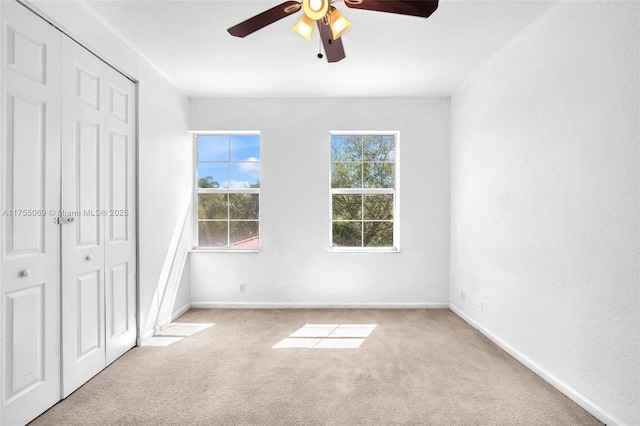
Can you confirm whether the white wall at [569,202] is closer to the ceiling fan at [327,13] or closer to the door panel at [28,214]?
the ceiling fan at [327,13]

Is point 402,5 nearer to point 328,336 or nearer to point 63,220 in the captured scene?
point 63,220

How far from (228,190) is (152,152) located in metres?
1.27

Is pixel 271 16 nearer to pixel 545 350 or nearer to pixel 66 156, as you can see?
pixel 66 156

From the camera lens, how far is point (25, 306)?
6.98ft

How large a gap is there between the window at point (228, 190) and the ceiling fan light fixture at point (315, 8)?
9.89 ft

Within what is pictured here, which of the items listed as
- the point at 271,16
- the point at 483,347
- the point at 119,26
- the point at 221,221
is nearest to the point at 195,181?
the point at 221,221

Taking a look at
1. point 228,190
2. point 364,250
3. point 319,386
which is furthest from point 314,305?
point 319,386

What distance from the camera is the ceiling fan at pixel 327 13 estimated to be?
188 cm

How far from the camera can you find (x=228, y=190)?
15.9ft

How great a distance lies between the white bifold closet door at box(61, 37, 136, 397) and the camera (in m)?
2.49

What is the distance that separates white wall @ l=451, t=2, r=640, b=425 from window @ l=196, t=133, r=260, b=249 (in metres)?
2.76

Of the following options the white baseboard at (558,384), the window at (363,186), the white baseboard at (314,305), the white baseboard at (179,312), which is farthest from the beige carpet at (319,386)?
the window at (363,186)

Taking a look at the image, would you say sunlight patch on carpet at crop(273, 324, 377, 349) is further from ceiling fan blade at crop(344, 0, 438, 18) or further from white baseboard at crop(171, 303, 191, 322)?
ceiling fan blade at crop(344, 0, 438, 18)

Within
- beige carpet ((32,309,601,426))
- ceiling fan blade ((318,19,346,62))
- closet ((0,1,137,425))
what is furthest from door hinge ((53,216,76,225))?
ceiling fan blade ((318,19,346,62))
